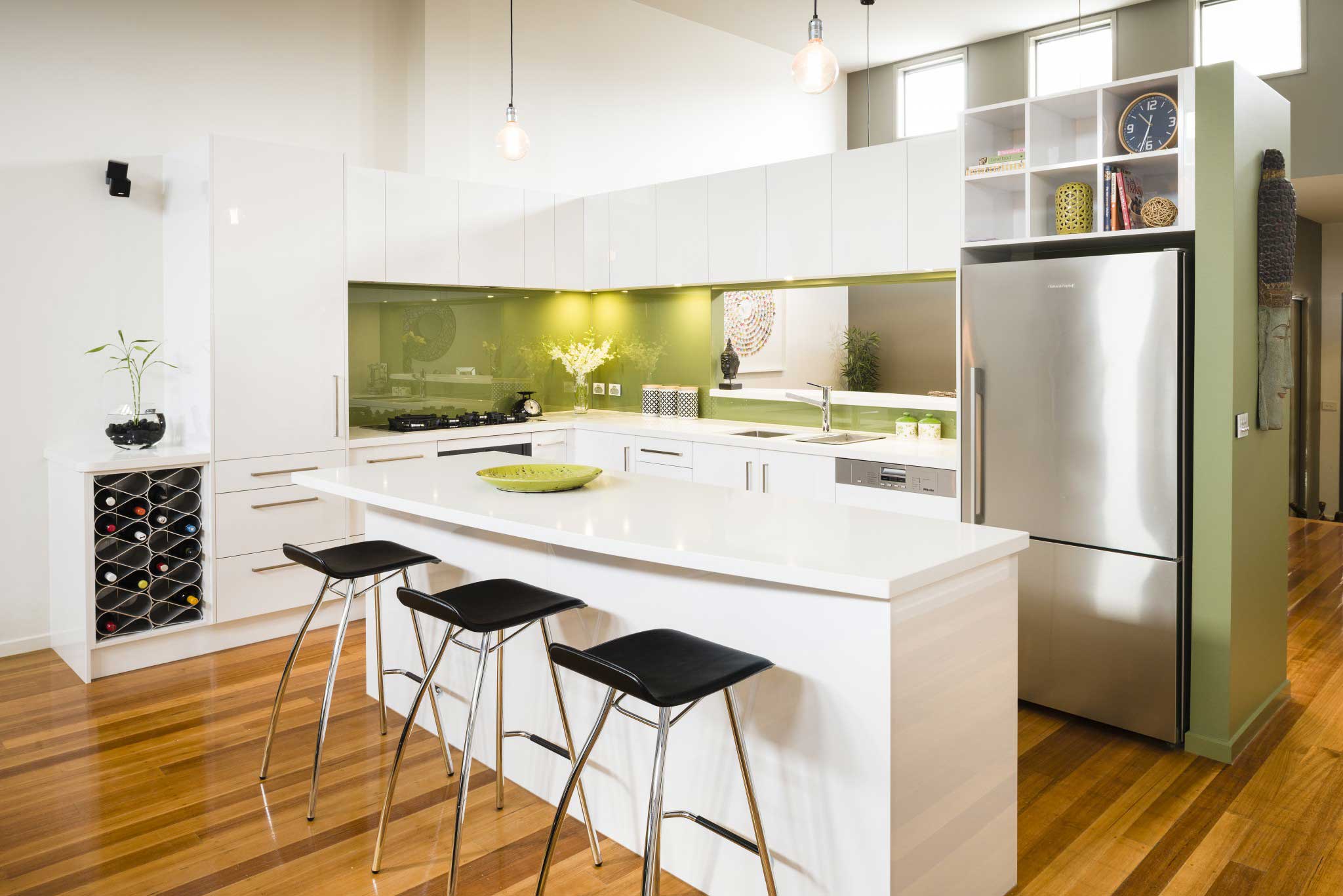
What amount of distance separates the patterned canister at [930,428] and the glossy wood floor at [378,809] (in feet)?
4.82

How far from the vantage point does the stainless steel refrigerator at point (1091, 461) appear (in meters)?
2.97

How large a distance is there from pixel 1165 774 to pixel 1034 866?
822 millimetres

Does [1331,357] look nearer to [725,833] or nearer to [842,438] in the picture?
[842,438]

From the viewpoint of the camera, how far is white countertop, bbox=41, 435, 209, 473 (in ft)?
12.1

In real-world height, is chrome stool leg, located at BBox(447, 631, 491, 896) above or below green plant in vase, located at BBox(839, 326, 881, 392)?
below

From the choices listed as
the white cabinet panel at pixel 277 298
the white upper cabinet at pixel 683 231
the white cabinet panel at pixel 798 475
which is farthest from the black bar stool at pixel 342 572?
the white upper cabinet at pixel 683 231

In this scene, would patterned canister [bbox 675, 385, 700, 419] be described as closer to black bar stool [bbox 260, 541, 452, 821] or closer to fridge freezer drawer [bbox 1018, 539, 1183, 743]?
fridge freezer drawer [bbox 1018, 539, 1183, 743]

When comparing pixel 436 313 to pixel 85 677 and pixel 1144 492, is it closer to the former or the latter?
pixel 85 677

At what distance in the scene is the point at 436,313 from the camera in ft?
17.3

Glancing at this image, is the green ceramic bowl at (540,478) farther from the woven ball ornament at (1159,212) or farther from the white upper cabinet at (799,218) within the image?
the woven ball ornament at (1159,212)

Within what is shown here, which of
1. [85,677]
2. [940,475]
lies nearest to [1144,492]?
[940,475]

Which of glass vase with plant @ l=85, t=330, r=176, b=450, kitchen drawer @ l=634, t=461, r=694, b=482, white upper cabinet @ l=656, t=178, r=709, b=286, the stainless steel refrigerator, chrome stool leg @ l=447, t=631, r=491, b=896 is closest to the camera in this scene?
chrome stool leg @ l=447, t=631, r=491, b=896

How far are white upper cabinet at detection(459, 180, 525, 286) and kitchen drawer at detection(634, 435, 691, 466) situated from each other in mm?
1209

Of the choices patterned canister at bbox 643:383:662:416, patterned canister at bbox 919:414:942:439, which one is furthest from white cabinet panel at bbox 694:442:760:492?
patterned canister at bbox 643:383:662:416
